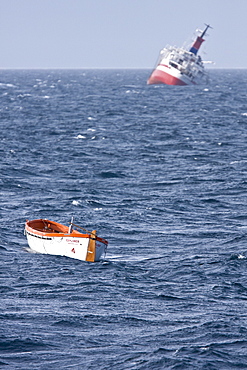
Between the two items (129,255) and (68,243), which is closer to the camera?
(129,255)

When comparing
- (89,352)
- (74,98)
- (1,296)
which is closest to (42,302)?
(1,296)

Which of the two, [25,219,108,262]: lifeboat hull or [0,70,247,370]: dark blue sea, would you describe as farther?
[25,219,108,262]: lifeboat hull

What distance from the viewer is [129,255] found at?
3841 centimetres

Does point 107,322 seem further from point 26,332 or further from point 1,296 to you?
point 1,296

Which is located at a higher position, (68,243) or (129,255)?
(68,243)

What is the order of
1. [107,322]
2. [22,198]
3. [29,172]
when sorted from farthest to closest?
[29,172] → [22,198] → [107,322]

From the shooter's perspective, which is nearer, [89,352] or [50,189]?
[89,352]

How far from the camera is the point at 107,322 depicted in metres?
27.8

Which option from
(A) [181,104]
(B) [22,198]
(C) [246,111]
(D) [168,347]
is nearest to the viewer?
(D) [168,347]

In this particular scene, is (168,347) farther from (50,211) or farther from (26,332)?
(50,211)

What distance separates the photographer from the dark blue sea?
25.3 metres

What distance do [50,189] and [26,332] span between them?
29.2m

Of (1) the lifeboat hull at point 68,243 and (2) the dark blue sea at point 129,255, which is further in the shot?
(1) the lifeboat hull at point 68,243

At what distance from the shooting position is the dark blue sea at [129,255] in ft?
83.1
